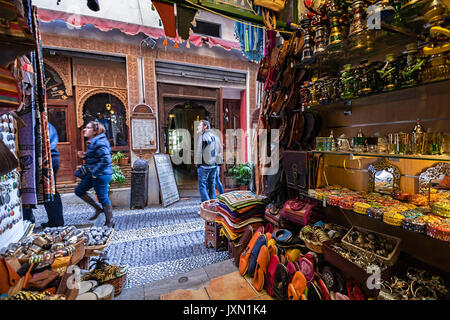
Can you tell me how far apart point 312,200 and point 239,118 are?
16.4ft

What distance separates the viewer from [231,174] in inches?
245

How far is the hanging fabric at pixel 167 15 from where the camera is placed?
1.96m

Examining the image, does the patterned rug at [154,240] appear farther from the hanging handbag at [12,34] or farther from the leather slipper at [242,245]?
the hanging handbag at [12,34]

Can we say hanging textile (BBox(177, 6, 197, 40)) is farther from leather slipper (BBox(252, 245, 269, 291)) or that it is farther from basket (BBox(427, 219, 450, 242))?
basket (BBox(427, 219, 450, 242))

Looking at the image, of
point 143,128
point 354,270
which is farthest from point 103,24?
point 354,270

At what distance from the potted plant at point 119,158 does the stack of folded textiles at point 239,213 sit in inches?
137

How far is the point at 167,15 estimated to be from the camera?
2023 mm

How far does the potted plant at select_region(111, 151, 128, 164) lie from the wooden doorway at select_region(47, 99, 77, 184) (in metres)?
0.88

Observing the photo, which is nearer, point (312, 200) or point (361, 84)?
point (361, 84)

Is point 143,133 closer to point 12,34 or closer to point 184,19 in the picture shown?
point 184,19

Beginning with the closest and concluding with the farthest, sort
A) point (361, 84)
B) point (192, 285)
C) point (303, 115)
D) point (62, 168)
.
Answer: point (361, 84)
point (192, 285)
point (303, 115)
point (62, 168)

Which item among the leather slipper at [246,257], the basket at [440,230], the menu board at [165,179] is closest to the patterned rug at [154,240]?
the menu board at [165,179]
